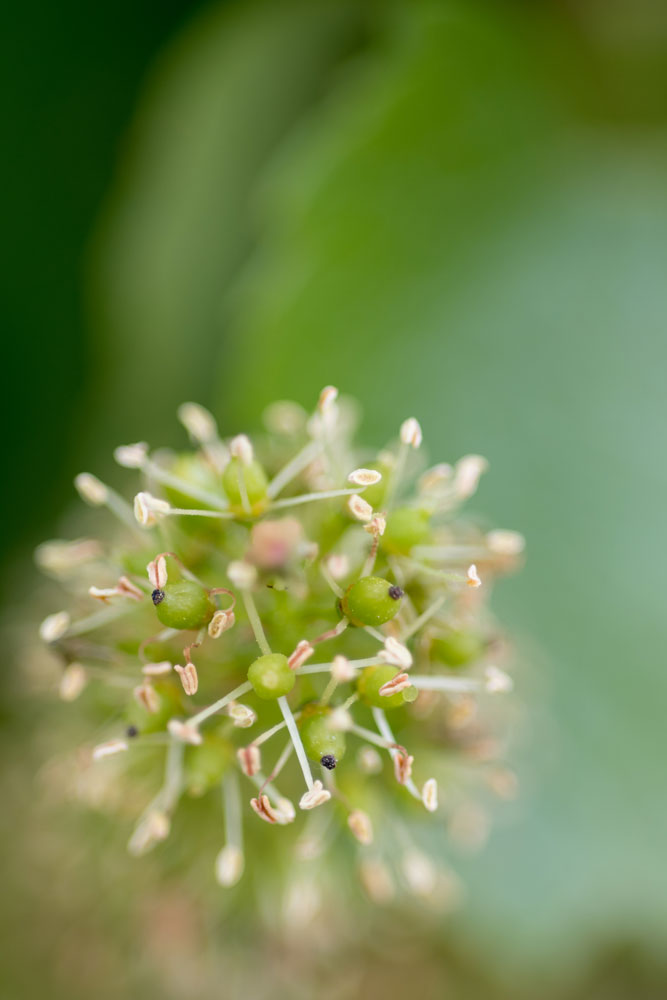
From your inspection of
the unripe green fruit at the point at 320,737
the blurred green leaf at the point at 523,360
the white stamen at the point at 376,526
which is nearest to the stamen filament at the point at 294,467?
the white stamen at the point at 376,526

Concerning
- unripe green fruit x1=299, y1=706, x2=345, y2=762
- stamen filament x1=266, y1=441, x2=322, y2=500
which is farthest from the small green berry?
stamen filament x1=266, y1=441, x2=322, y2=500

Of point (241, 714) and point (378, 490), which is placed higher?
point (378, 490)

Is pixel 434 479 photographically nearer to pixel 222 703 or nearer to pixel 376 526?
pixel 376 526

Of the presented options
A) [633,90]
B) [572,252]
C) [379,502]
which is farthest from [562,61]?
[379,502]

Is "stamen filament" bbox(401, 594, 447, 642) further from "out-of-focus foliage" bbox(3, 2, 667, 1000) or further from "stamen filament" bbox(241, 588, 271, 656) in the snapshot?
"out-of-focus foliage" bbox(3, 2, 667, 1000)

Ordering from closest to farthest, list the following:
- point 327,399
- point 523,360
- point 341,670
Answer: point 341,670 < point 327,399 < point 523,360

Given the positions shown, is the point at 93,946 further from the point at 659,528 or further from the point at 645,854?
the point at 659,528

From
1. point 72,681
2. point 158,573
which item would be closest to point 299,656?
point 158,573

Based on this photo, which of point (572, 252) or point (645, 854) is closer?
point (645, 854)
